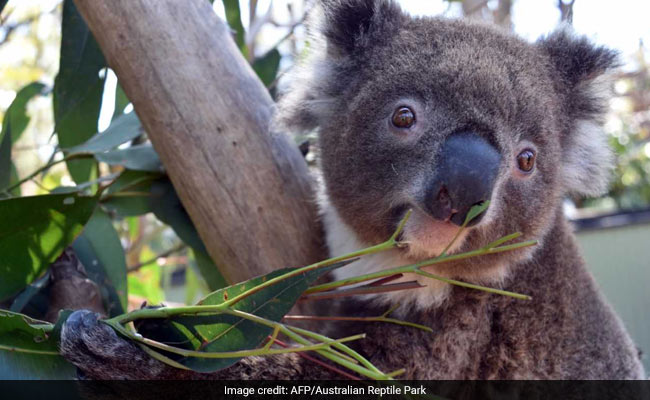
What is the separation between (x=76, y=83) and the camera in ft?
7.71

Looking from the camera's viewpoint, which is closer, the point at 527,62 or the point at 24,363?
the point at 24,363

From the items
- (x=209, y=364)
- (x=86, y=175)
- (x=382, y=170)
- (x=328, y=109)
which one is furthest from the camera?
(x=86, y=175)

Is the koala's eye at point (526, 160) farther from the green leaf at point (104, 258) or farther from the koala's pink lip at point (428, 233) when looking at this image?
the green leaf at point (104, 258)

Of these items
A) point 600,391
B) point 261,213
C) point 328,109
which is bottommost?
point 600,391

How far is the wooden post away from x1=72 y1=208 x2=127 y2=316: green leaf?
0.36m

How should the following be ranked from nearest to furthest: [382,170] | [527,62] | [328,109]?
[382,170] → [527,62] → [328,109]

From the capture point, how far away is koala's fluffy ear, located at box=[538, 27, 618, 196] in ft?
7.06

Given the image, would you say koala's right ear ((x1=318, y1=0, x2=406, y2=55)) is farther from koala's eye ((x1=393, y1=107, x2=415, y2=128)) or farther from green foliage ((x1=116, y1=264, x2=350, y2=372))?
green foliage ((x1=116, y1=264, x2=350, y2=372))

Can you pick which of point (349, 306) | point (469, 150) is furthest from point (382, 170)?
point (349, 306)

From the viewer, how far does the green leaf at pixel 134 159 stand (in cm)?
229

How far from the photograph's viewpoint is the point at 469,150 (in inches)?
64.6

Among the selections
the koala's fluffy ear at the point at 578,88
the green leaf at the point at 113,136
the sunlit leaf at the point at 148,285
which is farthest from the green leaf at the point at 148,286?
the koala's fluffy ear at the point at 578,88

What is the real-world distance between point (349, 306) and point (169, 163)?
2.60 feet

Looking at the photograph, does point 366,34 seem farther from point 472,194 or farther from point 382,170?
point 472,194
